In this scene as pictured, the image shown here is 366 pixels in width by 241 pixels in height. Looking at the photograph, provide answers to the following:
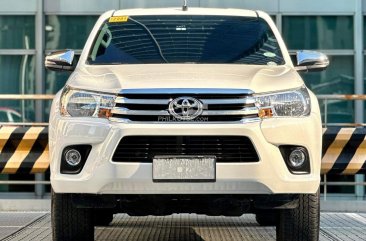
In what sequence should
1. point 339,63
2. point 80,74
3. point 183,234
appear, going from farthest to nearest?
1. point 339,63
2. point 183,234
3. point 80,74

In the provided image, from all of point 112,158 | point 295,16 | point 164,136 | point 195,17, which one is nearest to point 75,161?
point 112,158

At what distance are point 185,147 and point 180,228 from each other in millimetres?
3487

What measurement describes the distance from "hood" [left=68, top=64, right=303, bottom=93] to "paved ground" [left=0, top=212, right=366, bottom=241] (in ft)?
7.49

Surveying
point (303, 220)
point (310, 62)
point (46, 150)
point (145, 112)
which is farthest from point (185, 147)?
point (46, 150)

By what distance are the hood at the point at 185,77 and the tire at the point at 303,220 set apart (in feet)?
2.85

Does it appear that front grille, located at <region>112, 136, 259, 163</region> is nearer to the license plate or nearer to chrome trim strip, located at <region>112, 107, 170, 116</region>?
the license plate

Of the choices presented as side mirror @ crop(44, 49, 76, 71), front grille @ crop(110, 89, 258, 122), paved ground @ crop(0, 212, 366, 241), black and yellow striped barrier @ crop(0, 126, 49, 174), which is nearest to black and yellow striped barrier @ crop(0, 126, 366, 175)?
black and yellow striped barrier @ crop(0, 126, 49, 174)

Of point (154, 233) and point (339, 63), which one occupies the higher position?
point (339, 63)

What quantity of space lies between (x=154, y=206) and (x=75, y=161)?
67 cm

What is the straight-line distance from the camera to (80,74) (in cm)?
610

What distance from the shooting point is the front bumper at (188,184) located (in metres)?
5.32

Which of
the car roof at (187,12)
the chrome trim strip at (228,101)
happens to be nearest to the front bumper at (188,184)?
the chrome trim strip at (228,101)

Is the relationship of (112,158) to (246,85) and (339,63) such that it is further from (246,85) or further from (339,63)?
(339,63)

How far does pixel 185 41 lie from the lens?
682cm
